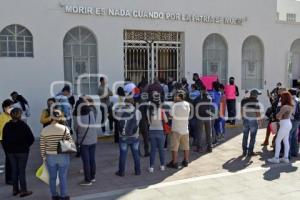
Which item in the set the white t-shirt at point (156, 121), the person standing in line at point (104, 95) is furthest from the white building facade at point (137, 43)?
the white t-shirt at point (156, 121)

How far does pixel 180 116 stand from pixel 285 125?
8.00 ft

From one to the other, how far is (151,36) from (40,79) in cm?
403

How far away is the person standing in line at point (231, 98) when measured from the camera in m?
13.4

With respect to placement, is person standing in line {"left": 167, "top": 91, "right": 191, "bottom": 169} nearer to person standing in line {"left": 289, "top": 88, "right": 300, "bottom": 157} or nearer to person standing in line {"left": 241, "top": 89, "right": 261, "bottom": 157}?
person standing in line {"left": 241, "top": 89, "right": 261, "bottom": 157}

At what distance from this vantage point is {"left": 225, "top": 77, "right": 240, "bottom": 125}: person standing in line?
13.4 m

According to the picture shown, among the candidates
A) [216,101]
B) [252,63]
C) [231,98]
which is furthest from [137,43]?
[252,63]

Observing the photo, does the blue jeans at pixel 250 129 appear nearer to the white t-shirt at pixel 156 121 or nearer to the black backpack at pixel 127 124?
the white t-shirt at pixel 156 121

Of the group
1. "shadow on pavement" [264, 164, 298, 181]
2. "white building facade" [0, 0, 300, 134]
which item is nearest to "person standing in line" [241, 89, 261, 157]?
"shadow on pavement" [264, 164, 298, 181]

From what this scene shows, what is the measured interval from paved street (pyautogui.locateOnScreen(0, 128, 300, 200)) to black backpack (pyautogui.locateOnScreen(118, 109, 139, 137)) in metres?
0.91

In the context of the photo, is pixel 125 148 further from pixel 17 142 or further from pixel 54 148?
pixel 17 142

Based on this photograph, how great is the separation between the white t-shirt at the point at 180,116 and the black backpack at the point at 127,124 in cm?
99

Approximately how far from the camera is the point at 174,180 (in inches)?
295

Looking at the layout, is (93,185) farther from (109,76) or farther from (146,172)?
(109,76)

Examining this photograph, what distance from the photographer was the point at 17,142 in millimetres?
6352
